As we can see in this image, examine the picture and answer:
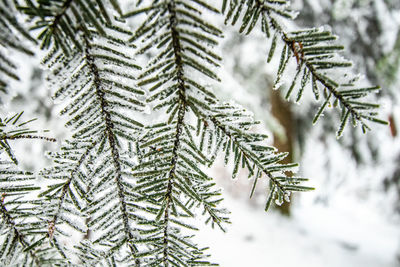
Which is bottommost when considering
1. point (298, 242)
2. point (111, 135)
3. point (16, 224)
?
point (298, 242)

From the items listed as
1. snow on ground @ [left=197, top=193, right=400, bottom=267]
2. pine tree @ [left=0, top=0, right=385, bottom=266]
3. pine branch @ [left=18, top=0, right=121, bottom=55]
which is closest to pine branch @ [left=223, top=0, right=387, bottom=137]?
pine tree @ [left=0, top=0, right=385, bottom=266]

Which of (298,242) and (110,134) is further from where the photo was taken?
(298,242)

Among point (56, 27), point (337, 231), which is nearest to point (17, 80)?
point (56, 27)

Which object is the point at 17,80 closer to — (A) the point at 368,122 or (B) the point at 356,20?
(A) the point at 368,122

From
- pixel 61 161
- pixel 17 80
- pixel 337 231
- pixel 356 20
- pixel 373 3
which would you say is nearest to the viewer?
pixel 17 80

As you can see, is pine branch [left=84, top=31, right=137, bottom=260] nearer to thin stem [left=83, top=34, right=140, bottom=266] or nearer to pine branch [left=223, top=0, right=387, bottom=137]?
thin stem [left=83, top=34, right=140, bottom=266]

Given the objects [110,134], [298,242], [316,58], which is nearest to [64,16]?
[110,134]

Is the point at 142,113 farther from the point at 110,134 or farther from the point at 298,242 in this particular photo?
the point at 298,242
